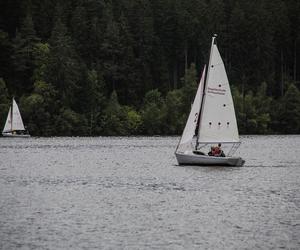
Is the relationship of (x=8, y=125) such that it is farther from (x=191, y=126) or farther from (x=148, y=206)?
(x=148, y=206)

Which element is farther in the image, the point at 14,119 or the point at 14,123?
the point at 14,123

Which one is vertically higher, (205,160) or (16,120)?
(16,120)

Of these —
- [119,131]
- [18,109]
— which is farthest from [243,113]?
[18,109]

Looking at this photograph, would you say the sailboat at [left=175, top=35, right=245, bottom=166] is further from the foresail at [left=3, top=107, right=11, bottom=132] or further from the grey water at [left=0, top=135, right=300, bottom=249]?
the foresail at [left=3, top=107, right=11, bottom=132]

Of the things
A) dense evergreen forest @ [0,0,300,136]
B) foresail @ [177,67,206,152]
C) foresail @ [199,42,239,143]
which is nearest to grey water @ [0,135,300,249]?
foresail @ [177,67,206,152]

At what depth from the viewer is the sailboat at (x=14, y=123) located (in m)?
149

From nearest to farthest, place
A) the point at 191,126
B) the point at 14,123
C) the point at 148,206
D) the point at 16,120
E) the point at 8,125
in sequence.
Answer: the point at 148,206 → the point at 191,126 → the point at 16,120 → the point at 14,123 → the point at 8,125

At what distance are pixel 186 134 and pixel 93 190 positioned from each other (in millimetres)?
17048

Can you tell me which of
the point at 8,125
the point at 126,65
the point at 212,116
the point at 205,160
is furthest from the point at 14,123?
the point at 205,160

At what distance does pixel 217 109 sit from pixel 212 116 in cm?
79

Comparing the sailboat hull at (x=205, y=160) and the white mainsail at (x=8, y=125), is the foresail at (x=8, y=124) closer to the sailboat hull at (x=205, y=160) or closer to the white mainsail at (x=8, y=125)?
the white mainsail at (x=8, y=125)

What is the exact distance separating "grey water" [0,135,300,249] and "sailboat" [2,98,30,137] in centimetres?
6634

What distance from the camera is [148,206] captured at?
156 ft

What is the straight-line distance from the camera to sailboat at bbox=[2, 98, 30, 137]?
149075 mm
